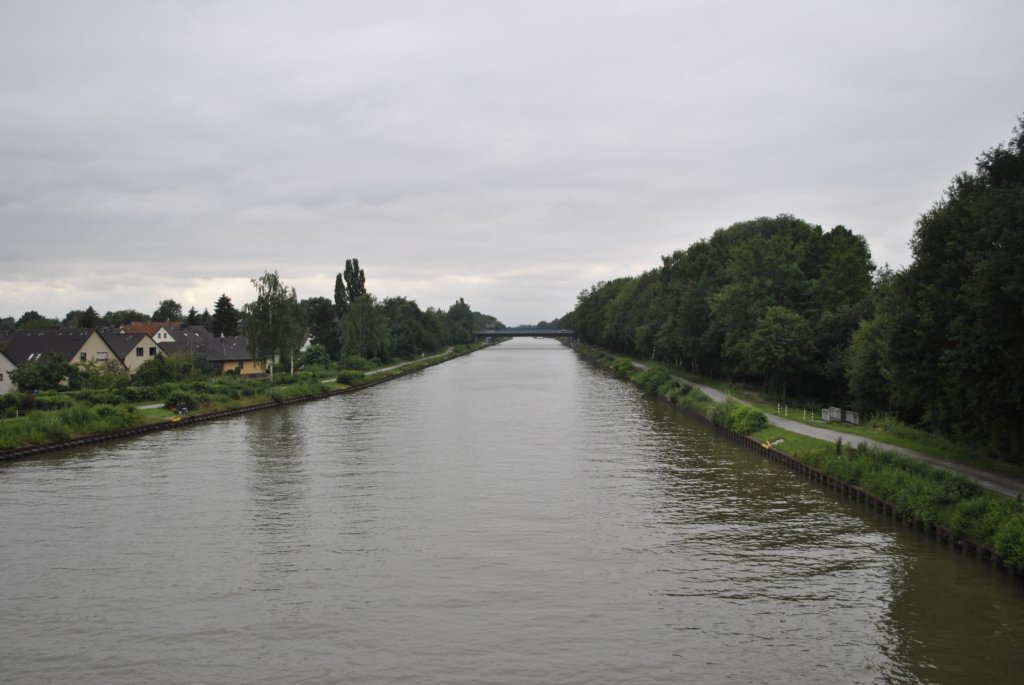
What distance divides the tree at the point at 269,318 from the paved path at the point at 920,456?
52.4 metres

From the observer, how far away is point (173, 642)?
17.0 metres

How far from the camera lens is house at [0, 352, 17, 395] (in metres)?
65.6

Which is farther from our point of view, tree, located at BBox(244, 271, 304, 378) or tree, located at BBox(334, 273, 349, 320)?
tree, located at BBox(334, 273, 349, 320)

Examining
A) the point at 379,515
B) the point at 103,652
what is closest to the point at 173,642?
the point at 103,652

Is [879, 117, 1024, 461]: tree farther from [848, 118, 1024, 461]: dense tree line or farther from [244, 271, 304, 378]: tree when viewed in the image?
[244, 271, 304, 378]: tree

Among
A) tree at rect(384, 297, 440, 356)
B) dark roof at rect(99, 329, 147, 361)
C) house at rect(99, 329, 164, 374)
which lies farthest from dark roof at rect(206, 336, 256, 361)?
tree at rect(384, 297, 440, 356)

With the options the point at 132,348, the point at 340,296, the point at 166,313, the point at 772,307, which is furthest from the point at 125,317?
the point at 772,307

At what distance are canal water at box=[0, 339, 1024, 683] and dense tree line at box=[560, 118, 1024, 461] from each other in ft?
19.7

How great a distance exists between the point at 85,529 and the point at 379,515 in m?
9.44

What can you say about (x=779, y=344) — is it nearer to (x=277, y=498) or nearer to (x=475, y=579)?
(x=277, y=498)

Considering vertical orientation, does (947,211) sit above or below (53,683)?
above

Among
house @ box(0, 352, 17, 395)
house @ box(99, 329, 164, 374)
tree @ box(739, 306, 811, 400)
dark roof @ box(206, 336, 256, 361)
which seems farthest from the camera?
dark roof @ box(206, 336, 256, 361)

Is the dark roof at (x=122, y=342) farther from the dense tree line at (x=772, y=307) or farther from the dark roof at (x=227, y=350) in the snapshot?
the dense tree line at (x=772, y=307)

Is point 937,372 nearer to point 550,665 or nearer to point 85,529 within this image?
point 550,665
